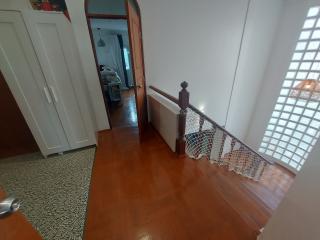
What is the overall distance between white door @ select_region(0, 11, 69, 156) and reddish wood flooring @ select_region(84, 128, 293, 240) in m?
0.75

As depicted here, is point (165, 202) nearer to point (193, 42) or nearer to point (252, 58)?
point (193, 42)

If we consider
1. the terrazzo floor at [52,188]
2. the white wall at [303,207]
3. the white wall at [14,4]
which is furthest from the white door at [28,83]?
the white wall at [303,207]

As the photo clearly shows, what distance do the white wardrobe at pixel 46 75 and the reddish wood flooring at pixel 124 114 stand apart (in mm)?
919

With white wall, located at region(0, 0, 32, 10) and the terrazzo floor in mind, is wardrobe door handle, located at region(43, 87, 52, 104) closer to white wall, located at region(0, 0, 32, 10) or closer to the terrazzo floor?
the terrazzo floor

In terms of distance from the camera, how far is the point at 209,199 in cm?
141

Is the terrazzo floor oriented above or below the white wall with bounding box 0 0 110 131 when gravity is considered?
below

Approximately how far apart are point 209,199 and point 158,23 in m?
2.71

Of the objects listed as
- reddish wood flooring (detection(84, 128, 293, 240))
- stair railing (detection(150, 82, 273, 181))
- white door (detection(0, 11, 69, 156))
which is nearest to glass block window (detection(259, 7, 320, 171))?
stair railing (detection(150, 82, 273, 181))

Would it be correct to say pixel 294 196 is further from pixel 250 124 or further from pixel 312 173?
pixel 250 124

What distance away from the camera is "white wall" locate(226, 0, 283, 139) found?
3012mm

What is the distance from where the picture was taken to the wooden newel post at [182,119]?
1623 millimetres

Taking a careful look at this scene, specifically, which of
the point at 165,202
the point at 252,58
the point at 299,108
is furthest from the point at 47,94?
the point at 299,108

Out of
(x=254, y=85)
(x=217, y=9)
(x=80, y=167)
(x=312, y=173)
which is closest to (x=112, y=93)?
(x=80, y=167)

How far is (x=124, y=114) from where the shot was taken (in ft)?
11.6
